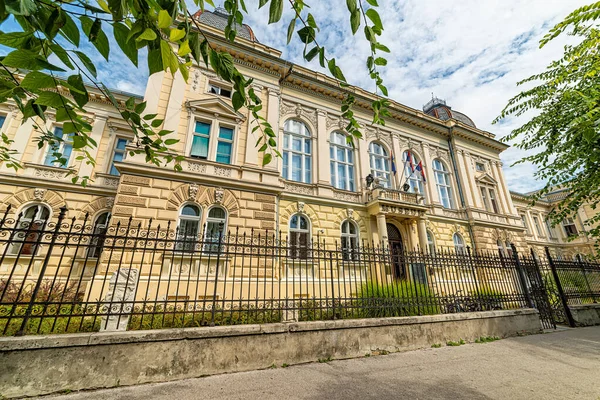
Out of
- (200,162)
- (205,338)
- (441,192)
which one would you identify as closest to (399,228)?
(441,192)

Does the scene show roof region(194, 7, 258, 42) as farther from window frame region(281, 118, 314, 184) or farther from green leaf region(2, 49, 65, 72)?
green leaf region(2, 49, 65, 72)

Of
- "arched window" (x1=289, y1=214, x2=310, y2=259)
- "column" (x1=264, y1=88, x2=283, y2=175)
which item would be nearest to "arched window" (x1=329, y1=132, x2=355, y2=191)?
"arched window" (x1=289, y1=214, x2=310, y2=259)

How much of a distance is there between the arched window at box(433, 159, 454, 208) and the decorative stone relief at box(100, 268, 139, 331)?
17873mm

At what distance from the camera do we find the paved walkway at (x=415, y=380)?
3.13 metres

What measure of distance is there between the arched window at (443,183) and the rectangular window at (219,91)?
1434 cm

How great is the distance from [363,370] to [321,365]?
68 centimetres

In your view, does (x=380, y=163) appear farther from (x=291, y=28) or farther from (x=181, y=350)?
(x=291, y=28)

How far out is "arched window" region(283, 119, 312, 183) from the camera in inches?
508

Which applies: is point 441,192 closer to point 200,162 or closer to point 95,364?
point 200,162

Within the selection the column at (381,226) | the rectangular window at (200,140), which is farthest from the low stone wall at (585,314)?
the rectangular window at (200,140)

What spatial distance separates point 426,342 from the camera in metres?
5.27

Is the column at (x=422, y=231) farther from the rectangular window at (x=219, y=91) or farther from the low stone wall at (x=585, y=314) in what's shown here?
the rectangular window at (x=219, y=91)

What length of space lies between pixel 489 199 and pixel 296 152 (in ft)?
51.3

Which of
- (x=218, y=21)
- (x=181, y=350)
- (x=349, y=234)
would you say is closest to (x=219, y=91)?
(x=218, y=21)
